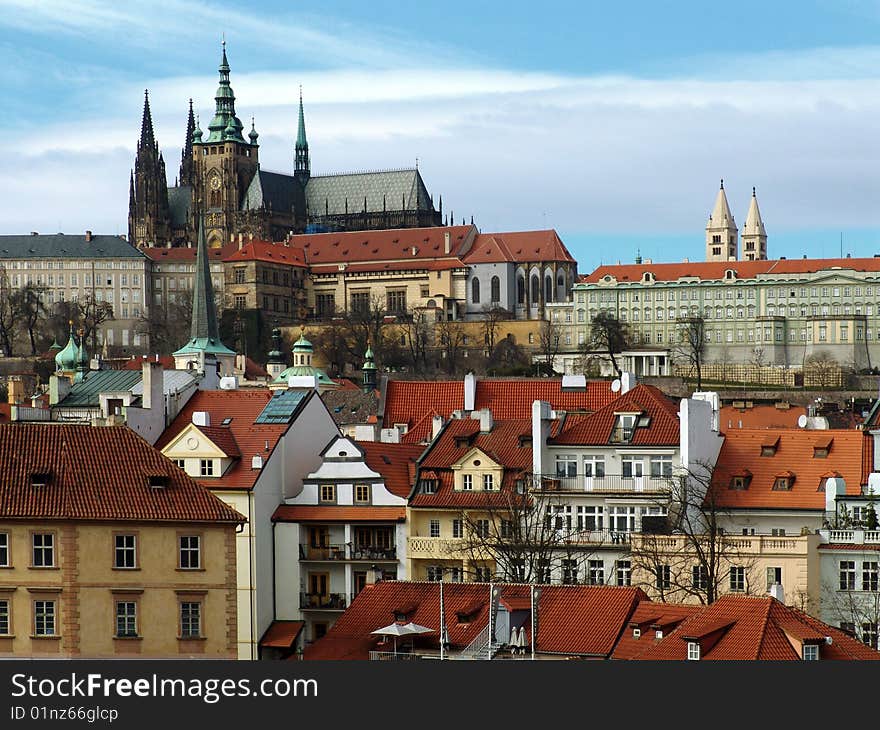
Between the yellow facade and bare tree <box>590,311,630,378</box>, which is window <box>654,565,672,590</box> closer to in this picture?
the yellow facade

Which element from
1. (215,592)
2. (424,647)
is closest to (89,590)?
(215,592)

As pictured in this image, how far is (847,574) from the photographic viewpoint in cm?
4841

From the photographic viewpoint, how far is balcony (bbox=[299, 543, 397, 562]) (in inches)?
2156

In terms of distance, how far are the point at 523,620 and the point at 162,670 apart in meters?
17.9

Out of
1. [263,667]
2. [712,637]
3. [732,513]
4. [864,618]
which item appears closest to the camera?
[263,667]

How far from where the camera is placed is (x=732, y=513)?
52219 mm

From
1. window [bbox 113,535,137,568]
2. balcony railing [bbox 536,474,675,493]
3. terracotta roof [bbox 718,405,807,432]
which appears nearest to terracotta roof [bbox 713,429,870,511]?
balcony railing [bbox 536,474,675,493]

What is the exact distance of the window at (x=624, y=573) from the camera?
50688mm

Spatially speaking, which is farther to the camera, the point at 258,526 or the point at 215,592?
the point at 258,526

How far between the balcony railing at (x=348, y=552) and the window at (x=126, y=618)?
1560 centimetres

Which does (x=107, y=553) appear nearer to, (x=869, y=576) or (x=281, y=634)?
(x=281, y=634)

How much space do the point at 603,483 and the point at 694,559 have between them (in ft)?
21.2

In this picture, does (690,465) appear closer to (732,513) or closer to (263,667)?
(732,513)

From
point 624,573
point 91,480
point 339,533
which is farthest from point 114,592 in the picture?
point 339,533
